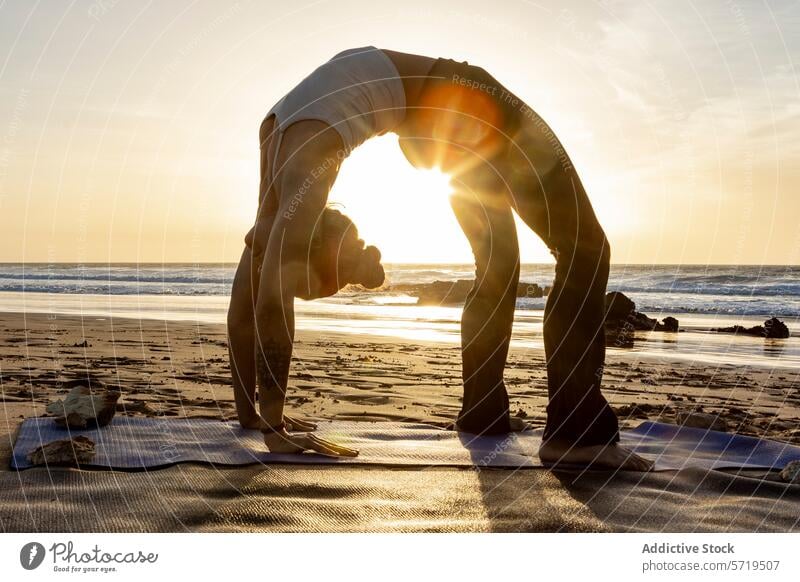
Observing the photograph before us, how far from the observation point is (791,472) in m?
3.40

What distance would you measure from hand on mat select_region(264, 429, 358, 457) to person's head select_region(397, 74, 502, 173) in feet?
5.26

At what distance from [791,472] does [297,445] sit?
84.4 inches

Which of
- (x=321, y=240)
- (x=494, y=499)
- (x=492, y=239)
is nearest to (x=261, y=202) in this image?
(x=321, y=240)

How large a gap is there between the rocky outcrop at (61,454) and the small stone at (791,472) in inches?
116

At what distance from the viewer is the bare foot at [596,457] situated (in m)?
3.53

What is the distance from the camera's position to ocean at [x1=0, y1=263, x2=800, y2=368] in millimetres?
10969

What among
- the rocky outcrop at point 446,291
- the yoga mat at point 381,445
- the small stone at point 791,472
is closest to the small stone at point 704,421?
the yoga mat at point 381,445

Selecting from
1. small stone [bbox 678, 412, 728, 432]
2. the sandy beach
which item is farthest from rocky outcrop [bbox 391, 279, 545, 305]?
small stone [bbox 678, 412, 728, 432]

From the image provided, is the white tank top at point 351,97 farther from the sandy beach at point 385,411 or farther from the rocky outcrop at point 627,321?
the rocky outcrop at point 627,321

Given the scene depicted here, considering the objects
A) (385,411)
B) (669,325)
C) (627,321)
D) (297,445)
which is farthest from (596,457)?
(669,325)

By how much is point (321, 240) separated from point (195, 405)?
7.39 feet
